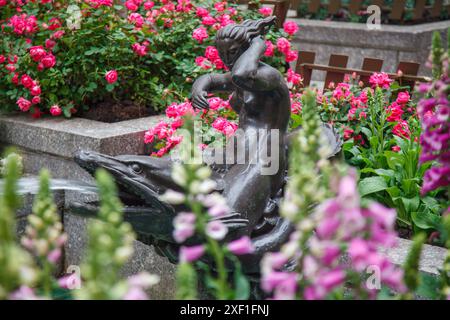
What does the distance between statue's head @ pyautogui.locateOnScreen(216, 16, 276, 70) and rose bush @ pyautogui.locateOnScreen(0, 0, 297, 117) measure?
4.85 feet

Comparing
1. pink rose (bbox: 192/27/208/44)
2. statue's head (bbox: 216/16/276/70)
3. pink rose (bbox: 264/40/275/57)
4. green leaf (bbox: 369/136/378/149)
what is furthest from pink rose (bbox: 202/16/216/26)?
statue's head (bbox: 216/16/276/70)

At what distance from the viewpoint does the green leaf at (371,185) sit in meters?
3.18

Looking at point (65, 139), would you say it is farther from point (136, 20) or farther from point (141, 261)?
point (136, 20)

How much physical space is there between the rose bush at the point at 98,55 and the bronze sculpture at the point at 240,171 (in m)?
1.51

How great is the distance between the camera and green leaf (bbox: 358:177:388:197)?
3182 mm

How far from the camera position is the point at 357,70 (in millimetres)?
4793

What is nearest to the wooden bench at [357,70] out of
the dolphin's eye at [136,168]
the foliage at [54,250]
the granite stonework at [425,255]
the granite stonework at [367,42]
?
the granite stonework at [425,255]

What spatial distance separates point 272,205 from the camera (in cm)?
274

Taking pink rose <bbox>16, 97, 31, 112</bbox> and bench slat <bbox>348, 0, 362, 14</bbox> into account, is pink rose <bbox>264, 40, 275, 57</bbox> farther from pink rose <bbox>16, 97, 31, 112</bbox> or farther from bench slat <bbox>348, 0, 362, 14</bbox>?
bench slat <bbox>348, 0, 362, 14</bbox>

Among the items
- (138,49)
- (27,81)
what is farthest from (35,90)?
(138,49)

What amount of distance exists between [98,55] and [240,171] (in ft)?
7.05

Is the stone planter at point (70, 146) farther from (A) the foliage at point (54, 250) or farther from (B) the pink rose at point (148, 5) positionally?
(A) the foliage at point (54, 250)

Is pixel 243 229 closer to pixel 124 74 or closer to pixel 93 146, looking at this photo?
pixel 93 146

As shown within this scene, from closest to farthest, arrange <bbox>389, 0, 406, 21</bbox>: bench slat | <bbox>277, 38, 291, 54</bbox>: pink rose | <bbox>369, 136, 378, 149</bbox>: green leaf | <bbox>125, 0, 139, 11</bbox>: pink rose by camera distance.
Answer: <bbox>369, 136, 378, 149</bbox>: green leaf < <bbox>277, 38, 291, 54</bbox>: pink rose < <bbox>125, 0, 139, 11</bbox>: pink rose < <bbox>389, 0, 406, 21</bbox>: bench slat
